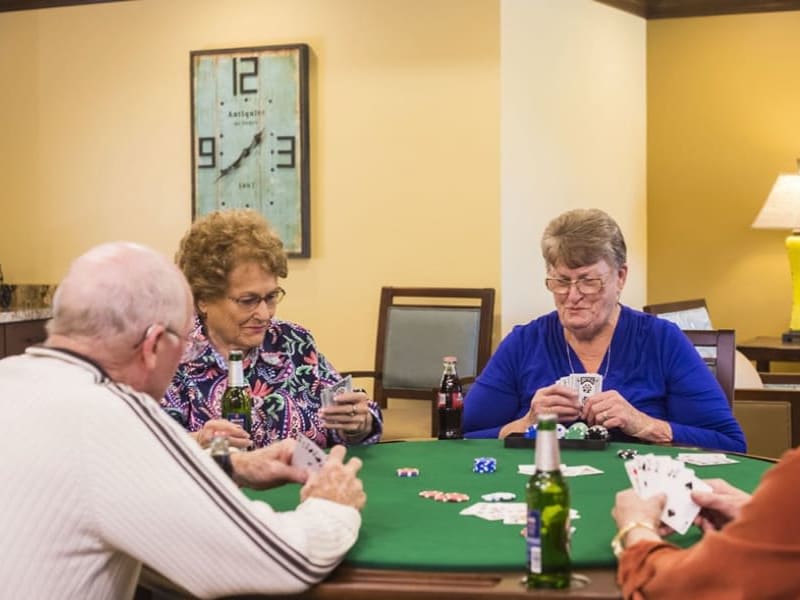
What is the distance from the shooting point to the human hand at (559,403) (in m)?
3.13

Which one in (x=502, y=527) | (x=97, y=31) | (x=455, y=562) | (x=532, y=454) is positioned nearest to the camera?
(x=455, y=562)

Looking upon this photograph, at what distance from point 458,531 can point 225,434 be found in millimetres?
753

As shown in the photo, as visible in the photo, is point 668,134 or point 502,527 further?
point 668,134

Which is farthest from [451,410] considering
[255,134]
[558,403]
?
[255,134]

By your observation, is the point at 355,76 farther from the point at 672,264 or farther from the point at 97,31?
the point at 672,264

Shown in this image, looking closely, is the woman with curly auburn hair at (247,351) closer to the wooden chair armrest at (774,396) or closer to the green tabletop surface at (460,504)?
the green tabletop surface at (460,504)

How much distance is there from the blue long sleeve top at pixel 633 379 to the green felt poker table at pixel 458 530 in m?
0.35

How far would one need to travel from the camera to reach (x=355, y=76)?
5.68 m

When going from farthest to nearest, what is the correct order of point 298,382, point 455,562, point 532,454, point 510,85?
point 510,85
point 298,382
point 532,454
point 455,562

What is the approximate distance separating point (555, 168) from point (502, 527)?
12.6ft

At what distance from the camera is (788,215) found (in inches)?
240

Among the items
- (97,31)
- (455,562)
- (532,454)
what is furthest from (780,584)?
(97,31)

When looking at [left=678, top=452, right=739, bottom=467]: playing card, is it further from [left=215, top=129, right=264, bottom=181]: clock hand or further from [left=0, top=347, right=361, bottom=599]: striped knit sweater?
[left=215, top=129, right=264, bottom=181]: clock hand

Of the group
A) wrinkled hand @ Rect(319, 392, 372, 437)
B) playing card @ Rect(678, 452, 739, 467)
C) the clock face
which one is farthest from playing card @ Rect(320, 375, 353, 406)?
the clock face
